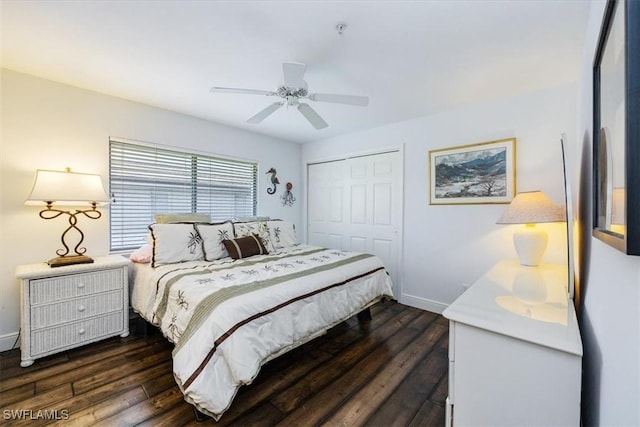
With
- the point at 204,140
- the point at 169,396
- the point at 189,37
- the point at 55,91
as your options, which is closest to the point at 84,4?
the point at 189,37

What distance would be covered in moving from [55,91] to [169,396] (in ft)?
9.37

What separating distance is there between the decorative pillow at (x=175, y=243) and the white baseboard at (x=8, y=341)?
1261mm

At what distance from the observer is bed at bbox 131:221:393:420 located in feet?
4.92

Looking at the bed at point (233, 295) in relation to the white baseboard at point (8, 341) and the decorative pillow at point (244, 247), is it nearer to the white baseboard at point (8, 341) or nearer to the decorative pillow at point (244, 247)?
the decorative pillow at point (244, 247)

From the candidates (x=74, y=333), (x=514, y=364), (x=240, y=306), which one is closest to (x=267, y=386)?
(x=240, y=306)

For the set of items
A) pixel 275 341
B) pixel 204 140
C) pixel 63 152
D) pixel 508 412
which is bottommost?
pixel 275 341

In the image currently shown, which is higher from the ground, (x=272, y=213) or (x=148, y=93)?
(x=148, y=93)

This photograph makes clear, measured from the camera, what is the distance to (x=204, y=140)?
3512 millimetres

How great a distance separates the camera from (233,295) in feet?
5.59

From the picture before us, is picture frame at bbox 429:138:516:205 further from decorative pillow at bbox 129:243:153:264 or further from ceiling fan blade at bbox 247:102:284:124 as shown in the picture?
decorative pillow at bbox 129:243:153:264

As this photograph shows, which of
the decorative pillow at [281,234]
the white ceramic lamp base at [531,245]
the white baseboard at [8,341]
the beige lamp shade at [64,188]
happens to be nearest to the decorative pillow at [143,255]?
the beige lamp shade at [64,188]

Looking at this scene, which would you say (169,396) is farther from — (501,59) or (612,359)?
(501,59)

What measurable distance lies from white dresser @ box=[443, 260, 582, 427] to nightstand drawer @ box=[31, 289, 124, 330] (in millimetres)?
2778

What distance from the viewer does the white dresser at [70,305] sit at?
6.75 feet
